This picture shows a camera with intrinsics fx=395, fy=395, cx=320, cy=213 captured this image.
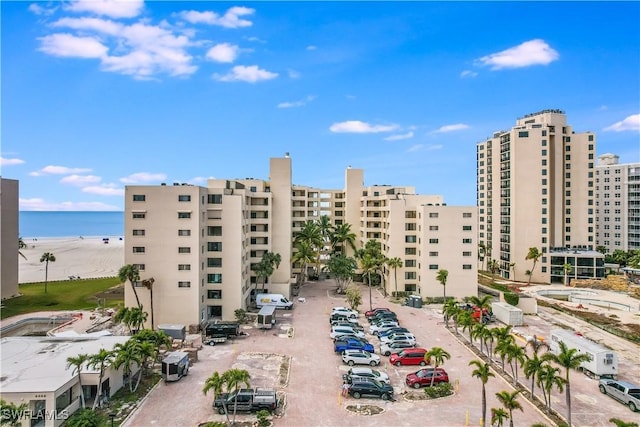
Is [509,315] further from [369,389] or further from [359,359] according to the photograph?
[369,389]

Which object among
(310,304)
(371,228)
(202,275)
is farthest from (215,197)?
(371,228)

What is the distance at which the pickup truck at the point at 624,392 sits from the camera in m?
28.6

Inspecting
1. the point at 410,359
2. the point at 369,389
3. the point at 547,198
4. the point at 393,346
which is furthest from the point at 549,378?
the point at 547,198

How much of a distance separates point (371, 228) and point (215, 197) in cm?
3542

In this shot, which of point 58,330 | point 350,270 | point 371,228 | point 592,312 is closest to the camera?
point 58,330

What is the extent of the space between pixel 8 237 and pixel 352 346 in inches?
2326

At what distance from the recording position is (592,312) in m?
59.3

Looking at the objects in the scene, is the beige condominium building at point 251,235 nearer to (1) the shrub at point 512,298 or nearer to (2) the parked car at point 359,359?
(1) the shrub at point 512,298

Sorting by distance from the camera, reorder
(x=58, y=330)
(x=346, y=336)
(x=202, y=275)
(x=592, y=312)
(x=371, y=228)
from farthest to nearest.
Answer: (x=371, y=228) → (x=592, y=312) → (x=202, y=275) → (x=58, y=330) → (x=346, y=336)

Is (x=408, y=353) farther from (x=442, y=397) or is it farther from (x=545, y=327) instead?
(x=545, y=327)

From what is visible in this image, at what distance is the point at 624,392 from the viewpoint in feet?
96.6

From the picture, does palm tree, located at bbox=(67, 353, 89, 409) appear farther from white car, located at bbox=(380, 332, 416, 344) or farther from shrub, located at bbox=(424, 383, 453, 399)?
white car, located at bbox=(380, 332, 416, 344)

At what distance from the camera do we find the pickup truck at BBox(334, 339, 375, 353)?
38719mm

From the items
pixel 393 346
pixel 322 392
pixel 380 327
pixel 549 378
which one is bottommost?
pixel 322 392
